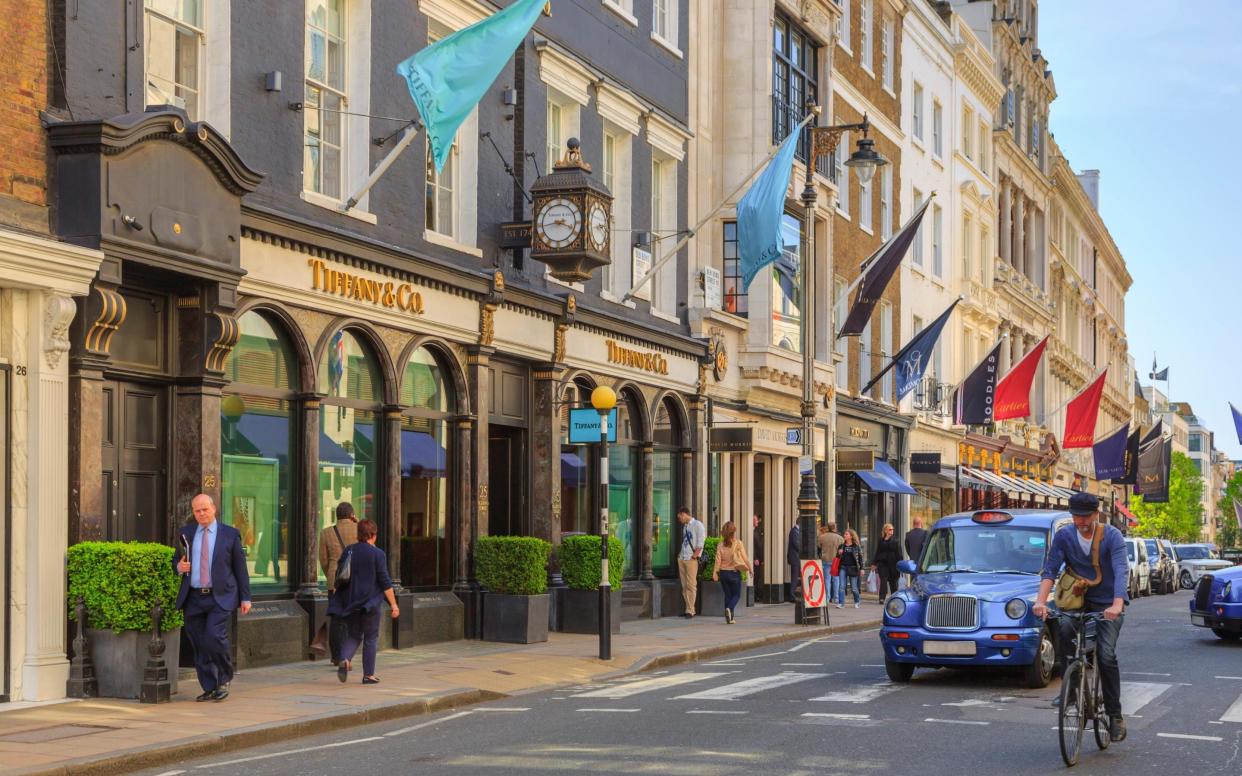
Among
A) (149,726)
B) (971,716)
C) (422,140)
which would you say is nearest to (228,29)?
(422,140)

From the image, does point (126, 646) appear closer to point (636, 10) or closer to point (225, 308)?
point (225, 308)

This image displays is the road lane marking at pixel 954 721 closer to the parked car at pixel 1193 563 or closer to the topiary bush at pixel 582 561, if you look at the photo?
the topiary bush at pixel 582 561

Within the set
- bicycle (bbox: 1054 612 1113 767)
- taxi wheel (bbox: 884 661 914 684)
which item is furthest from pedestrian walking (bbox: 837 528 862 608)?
bicycle (bbox: 1054 612 1113 767)

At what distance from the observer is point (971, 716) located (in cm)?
1438

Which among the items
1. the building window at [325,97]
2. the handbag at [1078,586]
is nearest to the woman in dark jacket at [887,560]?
the building window at [325,97]

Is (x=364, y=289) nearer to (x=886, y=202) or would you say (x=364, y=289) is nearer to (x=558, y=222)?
(x=558, y=222)

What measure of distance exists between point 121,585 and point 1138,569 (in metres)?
35.1

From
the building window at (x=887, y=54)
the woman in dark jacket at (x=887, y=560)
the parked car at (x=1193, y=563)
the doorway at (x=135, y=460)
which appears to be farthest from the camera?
the parked car at (x=1193, y=563)

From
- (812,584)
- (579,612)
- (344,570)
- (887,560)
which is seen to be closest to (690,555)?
(812,584)

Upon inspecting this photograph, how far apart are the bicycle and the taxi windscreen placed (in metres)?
5.01

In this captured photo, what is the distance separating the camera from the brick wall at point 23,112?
47.2 feet

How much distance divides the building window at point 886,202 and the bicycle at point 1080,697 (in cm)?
3091

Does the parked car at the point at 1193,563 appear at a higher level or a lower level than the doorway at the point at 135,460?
lower

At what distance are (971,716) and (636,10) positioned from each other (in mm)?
17125
